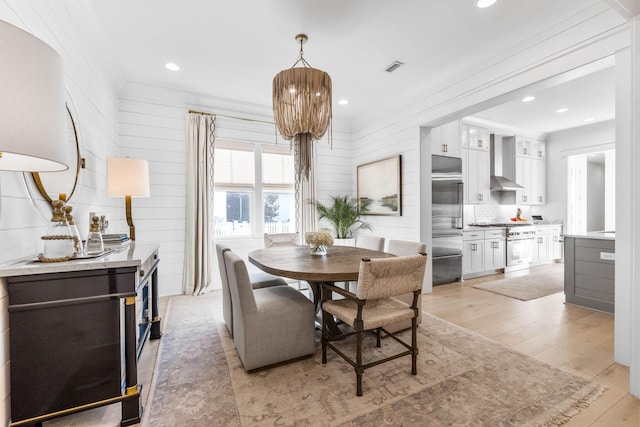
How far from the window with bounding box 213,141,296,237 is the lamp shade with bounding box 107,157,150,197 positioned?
5.47 ft

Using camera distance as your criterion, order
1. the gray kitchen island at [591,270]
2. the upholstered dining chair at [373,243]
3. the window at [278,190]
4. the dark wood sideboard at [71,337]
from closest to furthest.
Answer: the dark wood sideboard at [71,337]
the gray kitchen island at [591,270]
the upholstered dining chair at [373,243]
the window at [278,190]

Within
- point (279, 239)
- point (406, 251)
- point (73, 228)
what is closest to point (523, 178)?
point (406, 251)

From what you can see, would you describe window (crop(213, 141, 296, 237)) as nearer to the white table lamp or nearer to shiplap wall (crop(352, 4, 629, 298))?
shiplap wall (crop(352, 4, 629, 298))

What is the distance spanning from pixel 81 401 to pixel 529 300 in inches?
180

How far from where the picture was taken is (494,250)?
5203mm

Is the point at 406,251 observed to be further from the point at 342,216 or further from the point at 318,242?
the point at 342,216

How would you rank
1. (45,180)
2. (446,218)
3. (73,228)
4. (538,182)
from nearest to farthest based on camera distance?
(73,228) < (45,180) < (446,218) < (538,182)

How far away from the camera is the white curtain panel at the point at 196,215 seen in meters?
4.08

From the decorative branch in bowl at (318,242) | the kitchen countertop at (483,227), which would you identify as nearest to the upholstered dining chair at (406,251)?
the decorative branch in bowl at (318,242)

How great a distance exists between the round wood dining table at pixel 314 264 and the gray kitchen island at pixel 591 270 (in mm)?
2659

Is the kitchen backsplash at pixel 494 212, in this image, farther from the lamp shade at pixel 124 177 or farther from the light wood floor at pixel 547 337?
the lamp shade at pixel 124 177

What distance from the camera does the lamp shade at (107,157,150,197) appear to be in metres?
2.62

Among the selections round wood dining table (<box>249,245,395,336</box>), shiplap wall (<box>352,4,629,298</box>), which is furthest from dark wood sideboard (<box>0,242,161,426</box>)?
shiplap wall (<box>352,4,629,298</box>)

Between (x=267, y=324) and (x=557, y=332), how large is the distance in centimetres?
278
